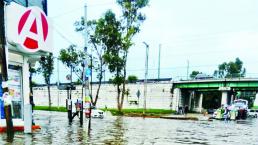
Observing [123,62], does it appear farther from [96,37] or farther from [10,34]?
[10,34]

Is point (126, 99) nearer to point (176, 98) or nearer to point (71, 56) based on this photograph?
point (176, 98)

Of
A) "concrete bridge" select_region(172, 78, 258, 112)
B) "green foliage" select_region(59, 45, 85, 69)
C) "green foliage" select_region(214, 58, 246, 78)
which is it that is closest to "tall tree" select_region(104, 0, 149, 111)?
"green foliage" select_region(59, 45, 85, 69)

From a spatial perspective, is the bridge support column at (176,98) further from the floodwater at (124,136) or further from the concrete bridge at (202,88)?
the floodwater at (124,136)

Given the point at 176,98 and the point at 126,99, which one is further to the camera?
the point at 126,99

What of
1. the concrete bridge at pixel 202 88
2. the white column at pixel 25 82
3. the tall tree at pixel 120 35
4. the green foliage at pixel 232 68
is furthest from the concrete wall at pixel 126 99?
the white column at pixel 25 82

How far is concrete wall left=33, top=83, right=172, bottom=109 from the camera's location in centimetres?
7975

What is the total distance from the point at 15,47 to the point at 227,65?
119956 mm

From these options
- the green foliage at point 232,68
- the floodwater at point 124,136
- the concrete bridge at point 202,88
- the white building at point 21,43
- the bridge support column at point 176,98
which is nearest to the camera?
the white building at point 21,43

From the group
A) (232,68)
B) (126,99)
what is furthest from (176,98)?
(232,68)

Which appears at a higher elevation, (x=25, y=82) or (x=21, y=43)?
(x=21, y=43)

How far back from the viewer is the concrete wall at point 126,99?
79.8 m

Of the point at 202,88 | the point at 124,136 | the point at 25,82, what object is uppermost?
the point at 25,82

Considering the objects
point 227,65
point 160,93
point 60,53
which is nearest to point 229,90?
point 160,93

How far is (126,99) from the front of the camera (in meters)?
84.8
